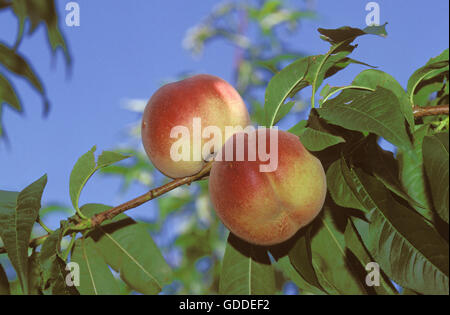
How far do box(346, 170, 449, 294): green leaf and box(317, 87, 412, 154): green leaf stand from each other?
132mm

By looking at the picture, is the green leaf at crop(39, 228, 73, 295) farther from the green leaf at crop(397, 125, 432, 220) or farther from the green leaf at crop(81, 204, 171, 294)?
the green leaf at crop(397, 125, 432, 220)

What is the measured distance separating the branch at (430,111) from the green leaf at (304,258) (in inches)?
11.4

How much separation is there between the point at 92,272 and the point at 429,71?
2.65 ft

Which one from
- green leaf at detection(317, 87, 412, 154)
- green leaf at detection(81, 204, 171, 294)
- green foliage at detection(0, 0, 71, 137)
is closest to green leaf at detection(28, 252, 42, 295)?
green leaf at detection(81, 204, 171, 294)

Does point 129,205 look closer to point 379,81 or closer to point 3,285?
point 3,285

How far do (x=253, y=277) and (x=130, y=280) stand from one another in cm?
28

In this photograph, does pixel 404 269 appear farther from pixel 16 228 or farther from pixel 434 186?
pixel 16 228

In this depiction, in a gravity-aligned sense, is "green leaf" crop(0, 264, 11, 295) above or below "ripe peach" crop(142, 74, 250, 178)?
below

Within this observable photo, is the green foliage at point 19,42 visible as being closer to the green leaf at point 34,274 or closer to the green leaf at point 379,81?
the green leaf at point 34,274

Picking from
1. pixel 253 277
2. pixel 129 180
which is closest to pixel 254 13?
pixel 129 180

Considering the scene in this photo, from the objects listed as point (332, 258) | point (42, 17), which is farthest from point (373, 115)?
point (42, 17)

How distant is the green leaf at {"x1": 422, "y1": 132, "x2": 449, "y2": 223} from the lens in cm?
64

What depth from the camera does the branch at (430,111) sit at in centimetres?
78

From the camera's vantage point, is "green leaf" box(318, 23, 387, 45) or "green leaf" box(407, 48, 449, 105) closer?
"green leaf" box(318, 23, 387, 45)
